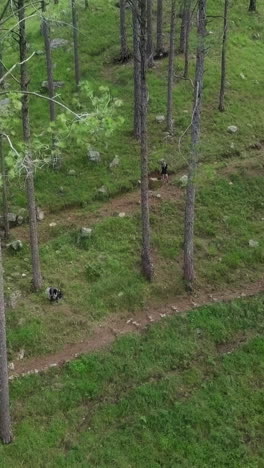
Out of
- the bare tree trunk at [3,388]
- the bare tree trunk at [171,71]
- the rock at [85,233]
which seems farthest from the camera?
the bare tree trunk at [171,71]

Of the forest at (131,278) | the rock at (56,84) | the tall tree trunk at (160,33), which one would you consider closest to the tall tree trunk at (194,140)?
the forest at (131,278)

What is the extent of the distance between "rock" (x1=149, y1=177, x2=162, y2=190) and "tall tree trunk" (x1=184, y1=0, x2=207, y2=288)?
5.66 m

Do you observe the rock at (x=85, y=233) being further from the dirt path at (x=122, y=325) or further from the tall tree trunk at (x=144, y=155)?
the dirt path at (x=122, y=325)

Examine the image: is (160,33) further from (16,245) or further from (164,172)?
(16,245)

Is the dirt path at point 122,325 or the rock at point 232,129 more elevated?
the rock at point 232,129

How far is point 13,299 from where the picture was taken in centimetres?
1802

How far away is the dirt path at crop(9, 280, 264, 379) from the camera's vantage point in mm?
16203

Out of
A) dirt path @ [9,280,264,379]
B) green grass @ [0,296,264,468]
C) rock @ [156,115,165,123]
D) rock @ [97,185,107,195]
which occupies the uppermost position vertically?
rock @ [156,115,165,123]

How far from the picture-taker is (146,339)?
1711 centimetres

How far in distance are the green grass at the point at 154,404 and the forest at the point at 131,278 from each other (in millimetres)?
37

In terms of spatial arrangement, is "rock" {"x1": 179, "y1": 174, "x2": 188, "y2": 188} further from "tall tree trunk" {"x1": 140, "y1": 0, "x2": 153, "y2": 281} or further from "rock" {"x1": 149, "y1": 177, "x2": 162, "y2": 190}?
"tall tree trunk" {"x1": 140, "y1": 0, "x2": 153, "y2": 281}

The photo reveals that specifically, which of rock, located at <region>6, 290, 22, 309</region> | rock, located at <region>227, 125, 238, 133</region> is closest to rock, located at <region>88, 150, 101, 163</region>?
rock, located at <region>227, 125, 238, 133</region>

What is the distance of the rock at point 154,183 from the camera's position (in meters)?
23.9

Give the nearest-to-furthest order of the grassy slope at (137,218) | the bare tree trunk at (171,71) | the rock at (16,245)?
the grassy slope at (137,218), the rock at (16,245), the bare tree trunk at (171,71)
